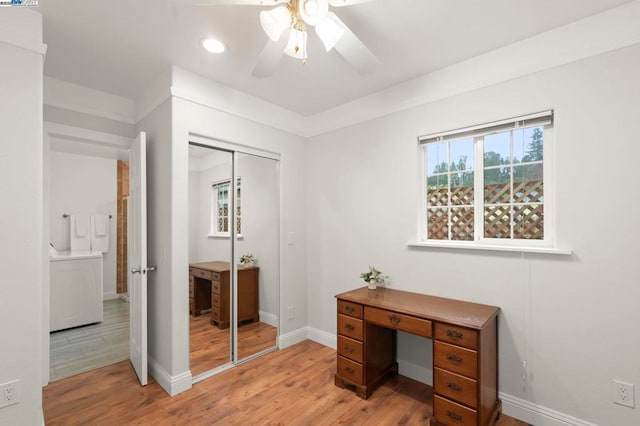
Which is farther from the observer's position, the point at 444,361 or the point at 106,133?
the point at 106,133

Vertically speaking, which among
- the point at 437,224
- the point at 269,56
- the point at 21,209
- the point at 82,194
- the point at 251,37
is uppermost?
the point at 251,37

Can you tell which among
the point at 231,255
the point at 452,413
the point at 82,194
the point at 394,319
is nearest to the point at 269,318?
the point at 231,255

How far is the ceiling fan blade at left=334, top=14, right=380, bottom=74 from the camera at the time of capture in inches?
64.4

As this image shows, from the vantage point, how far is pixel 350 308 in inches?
98.3

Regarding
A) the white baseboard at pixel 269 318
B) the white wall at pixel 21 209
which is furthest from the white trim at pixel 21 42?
the white baseboard at pixel 269 318

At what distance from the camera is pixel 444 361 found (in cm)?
197

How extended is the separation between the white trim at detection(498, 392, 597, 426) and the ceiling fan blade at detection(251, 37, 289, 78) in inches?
108

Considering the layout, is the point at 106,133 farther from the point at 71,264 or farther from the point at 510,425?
the point at 510,425

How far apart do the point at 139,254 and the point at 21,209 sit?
0.89 metres

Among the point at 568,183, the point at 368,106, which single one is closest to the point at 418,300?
the point at 568,183

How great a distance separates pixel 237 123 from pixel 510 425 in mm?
3231

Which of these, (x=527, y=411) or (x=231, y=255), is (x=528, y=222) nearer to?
(x=527, y=411)

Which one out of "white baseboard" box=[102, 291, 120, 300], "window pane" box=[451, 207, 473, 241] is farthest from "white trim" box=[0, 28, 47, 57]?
"white baseboard" box=[102, 291, 120, 300]

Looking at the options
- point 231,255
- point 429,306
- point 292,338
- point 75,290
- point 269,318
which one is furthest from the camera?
point 75,290
